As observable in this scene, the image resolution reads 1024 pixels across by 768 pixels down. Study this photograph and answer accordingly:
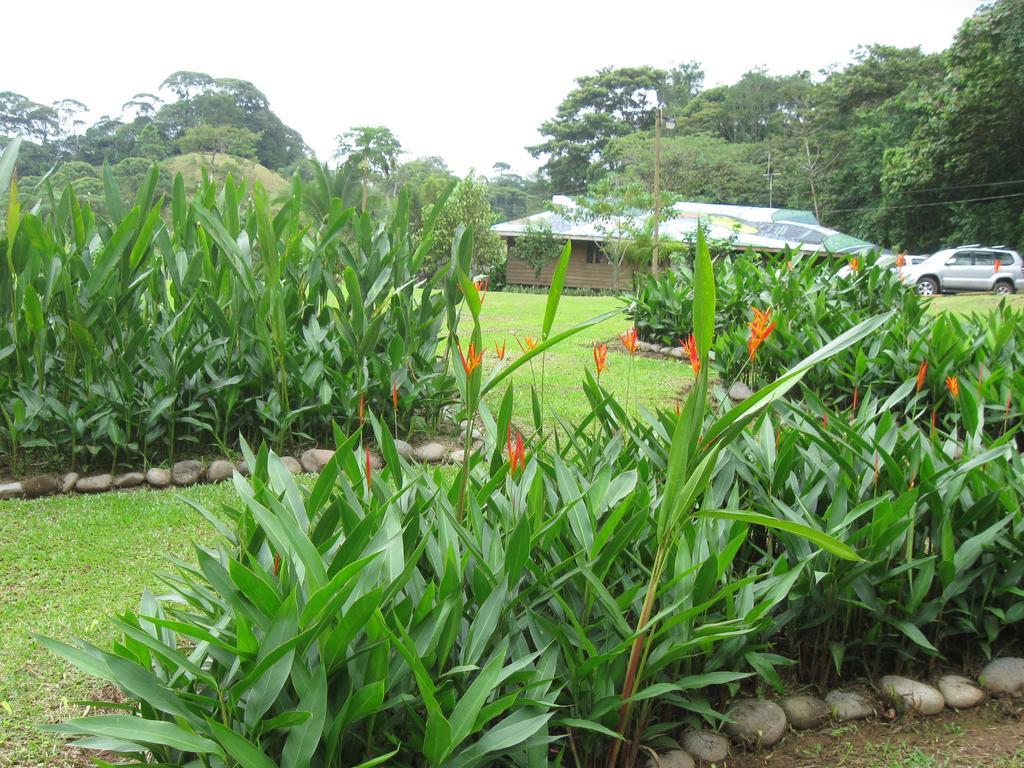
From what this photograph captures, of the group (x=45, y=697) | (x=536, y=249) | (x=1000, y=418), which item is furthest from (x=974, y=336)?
(x=536, y=249)

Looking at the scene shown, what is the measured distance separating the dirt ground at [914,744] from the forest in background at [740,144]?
55.5ft

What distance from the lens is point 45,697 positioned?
2.38 m

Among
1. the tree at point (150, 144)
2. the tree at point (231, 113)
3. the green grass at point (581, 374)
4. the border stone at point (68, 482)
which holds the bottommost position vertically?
the border stone at point (68, 482)

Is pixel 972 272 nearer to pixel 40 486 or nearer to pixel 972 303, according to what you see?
pixel 972 303

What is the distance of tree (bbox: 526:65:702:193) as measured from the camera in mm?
52281

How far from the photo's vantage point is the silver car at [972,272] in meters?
21.0

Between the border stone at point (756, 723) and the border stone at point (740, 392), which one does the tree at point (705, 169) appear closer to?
the border stone at point (740, 392)

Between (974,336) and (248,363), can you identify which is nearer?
(248,363)

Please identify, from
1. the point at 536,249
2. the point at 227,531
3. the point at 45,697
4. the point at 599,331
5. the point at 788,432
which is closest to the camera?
the point at 227,531

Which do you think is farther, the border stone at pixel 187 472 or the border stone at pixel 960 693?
the border stone at pixel 187 472

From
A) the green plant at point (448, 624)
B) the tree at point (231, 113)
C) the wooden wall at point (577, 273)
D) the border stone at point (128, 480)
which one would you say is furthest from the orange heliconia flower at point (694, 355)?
the tree at point (231, 113)

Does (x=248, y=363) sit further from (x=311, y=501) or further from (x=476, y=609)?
(x=476, y=609)

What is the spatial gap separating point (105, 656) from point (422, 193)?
114 ft

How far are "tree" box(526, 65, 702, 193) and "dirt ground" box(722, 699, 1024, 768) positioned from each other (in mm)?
50986
